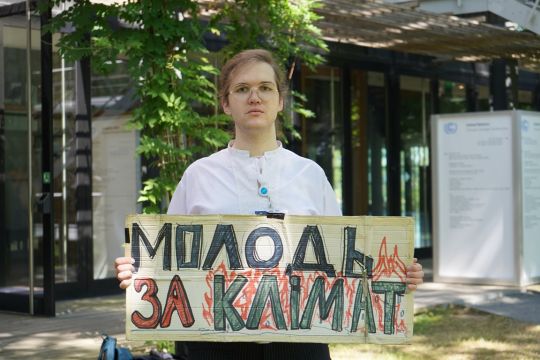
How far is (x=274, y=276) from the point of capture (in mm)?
2854

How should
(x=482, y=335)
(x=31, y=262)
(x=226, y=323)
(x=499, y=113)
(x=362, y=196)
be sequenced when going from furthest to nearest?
(x=362, y=196), (x=499, y=113), (x=31, y=262), (x=482, y=335), (x=226, y=323)

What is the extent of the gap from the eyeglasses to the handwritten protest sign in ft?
1.17

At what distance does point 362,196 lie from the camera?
15.4 m

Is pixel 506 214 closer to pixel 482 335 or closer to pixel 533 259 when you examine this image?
pixel 533 259

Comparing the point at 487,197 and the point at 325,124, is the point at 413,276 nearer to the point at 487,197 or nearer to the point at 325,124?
the point at 487,197

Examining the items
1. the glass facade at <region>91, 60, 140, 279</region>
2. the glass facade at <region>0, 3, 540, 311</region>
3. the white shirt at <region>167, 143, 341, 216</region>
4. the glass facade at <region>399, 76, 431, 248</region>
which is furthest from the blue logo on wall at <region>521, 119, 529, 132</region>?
the white shirt at <region>167, 143, 341, 216</region>

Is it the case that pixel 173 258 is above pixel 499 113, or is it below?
below

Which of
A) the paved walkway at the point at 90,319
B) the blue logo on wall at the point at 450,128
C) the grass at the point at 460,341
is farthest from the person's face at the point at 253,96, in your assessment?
the blue logo on wall at the point at 450,128

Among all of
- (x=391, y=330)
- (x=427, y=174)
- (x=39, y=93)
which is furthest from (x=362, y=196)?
(x=391, y=330)

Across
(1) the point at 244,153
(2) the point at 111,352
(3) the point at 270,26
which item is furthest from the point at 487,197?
(1) the point at 244,153

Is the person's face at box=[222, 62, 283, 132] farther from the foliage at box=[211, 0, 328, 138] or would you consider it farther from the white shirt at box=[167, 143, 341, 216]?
the foliage at box=[211, 0, 328, 138]

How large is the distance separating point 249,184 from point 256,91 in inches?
10.7

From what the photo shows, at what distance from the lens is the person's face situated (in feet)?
9.39

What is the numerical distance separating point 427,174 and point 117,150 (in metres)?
6.59
